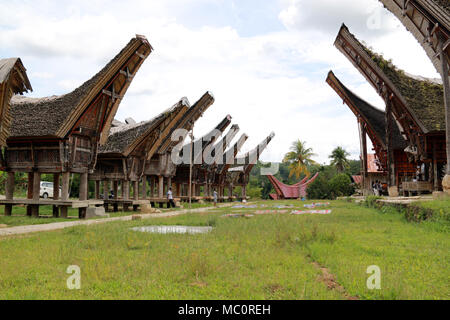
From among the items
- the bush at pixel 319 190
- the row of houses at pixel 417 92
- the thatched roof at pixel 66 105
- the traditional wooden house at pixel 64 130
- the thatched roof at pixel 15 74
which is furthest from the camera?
the bush at pixel 319 190

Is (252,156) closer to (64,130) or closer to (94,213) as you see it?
(94,213)

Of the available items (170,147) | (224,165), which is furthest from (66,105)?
(224,165)

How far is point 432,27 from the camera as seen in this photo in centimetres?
1299

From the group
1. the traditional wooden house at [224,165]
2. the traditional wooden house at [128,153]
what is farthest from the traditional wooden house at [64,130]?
the traditional wooden house at [224,165]

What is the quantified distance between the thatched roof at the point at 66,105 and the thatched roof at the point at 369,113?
52.7 feet

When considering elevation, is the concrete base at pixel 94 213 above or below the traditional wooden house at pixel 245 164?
below

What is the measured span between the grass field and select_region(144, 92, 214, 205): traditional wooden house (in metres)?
14.4

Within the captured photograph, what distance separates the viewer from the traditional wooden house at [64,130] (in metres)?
12.1

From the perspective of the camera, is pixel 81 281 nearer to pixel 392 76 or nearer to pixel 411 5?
pixel 411 5

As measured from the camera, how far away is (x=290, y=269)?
4137 mm

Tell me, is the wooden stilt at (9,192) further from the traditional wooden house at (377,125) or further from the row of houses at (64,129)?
the traditional wooden house at (377,125)
